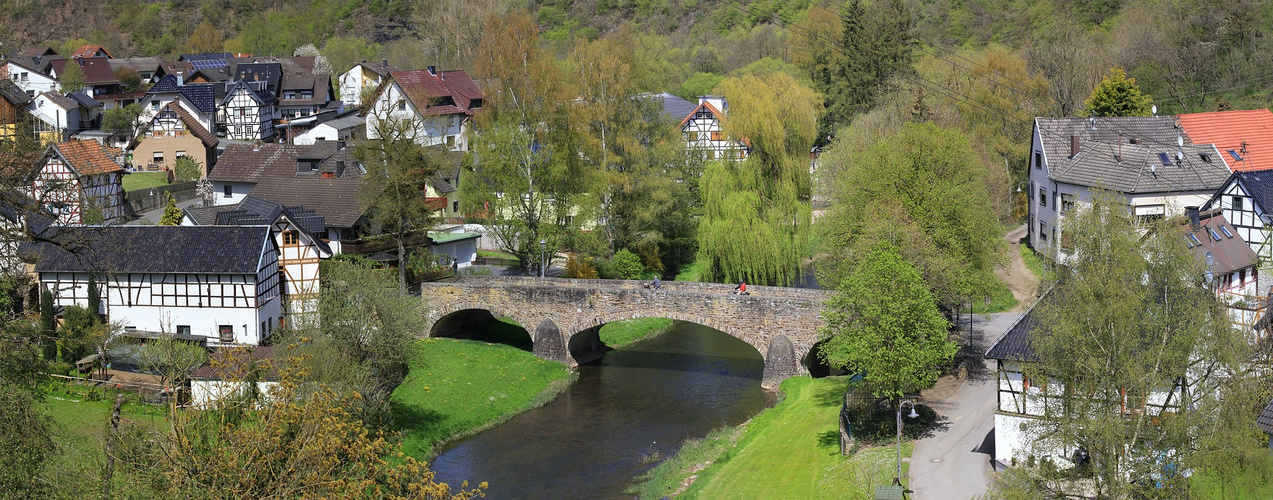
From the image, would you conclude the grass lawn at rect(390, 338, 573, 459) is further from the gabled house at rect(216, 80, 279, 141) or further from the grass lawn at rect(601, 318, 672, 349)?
the gabled house at rect(216, 80, 279, 141)

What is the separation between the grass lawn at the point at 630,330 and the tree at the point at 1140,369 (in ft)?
97.3

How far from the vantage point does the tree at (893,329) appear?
3556 cm

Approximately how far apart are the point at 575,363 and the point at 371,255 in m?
10.3

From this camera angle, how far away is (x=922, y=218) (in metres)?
43.4

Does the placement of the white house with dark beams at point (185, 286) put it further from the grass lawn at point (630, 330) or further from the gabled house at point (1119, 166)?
the gabled house at point (1119, 166)

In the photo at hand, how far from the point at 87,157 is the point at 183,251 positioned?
16.7 metres

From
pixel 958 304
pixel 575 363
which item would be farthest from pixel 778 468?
pixel 575 363

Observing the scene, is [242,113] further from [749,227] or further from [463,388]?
[463,388]

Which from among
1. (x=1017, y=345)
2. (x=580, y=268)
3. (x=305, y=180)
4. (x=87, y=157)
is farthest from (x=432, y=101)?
(x=1017, y=345)

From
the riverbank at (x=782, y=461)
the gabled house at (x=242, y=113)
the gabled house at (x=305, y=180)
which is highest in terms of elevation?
the gabled house at (x=242, y=113)

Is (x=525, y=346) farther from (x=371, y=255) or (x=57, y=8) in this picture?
(x=57, y=8)

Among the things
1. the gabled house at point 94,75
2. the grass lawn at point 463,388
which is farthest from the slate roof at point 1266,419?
the gabled house at point 94,75

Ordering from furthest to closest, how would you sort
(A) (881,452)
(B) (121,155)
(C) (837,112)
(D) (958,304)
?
1. (C) (837,112)
2. (B) (121,155)
3. (D) (958,304)
4. (A) (881,452)

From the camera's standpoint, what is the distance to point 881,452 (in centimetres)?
3534
